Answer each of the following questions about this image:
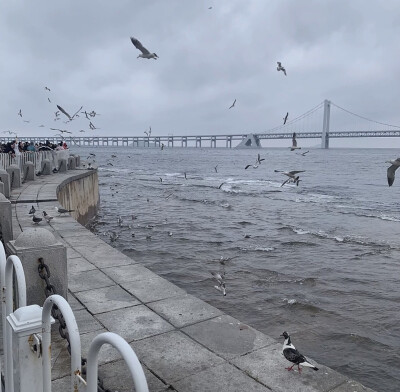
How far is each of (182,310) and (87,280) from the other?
1.64 metres

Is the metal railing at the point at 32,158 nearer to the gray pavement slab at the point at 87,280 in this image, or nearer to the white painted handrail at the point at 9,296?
the gray pavement slab at the point at 87,280

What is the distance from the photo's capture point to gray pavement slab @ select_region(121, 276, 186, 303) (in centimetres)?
532

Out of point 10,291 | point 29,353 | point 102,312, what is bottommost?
point 102,312

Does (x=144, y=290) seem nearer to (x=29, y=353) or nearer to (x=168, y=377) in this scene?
(x=168, y=377)

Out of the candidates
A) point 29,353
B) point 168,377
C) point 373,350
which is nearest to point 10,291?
point 29,353

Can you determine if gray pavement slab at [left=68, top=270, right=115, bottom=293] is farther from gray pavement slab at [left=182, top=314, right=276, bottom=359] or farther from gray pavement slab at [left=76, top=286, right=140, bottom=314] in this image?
gray pavement slab at [left=182, top=314, right=276, bottom=359]

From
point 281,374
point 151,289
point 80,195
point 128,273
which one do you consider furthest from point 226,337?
point 80,195

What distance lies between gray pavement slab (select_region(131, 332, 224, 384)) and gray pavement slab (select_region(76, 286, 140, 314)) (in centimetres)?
92

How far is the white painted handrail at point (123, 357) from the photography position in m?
1.58

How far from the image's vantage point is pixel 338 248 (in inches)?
525

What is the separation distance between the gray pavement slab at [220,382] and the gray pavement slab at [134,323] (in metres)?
0.88

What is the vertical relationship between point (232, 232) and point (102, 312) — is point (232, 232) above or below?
below

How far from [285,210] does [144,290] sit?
1739 centimetres

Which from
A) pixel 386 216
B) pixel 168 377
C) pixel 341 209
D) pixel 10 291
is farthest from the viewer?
pixel 341 209
